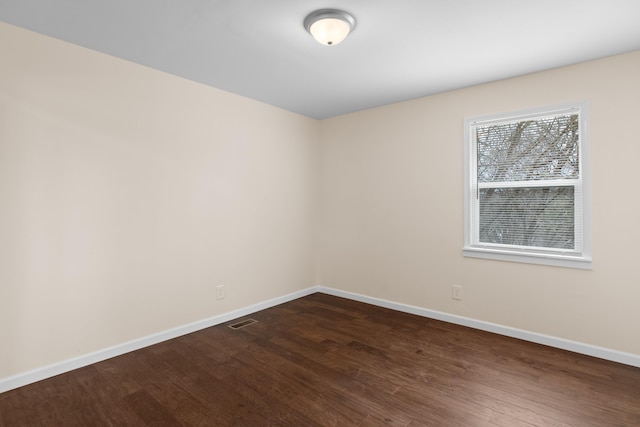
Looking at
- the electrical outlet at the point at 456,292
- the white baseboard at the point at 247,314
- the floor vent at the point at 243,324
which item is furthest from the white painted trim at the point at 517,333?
the floor vent at the point at 243,324

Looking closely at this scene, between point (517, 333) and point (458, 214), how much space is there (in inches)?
49.2

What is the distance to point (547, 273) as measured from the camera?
2.85 m

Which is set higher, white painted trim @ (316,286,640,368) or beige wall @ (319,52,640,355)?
beige wall @ (319,52,640,355)

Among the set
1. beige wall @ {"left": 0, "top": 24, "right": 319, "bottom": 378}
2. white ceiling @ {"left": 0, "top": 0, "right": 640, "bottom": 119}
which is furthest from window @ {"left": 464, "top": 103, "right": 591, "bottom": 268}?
beige wall @ {"left": 0, "top": 24, "right": 319, "bottom": 378}

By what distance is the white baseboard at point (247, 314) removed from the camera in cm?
227

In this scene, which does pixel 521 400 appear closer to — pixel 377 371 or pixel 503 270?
pixel 377 371

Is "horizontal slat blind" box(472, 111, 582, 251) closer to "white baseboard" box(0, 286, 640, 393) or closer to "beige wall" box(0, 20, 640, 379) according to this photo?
"beige wall" box(0, 20, 640, 379)

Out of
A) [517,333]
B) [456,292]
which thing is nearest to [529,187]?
[456,292]

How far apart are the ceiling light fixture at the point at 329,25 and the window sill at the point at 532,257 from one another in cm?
240

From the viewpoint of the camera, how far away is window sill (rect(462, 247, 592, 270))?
8.83ft

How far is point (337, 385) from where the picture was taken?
2205 mm

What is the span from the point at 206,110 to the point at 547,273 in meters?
3.62

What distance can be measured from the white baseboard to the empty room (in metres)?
0.02

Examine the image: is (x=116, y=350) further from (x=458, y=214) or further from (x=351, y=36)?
(x=458, y=214)
